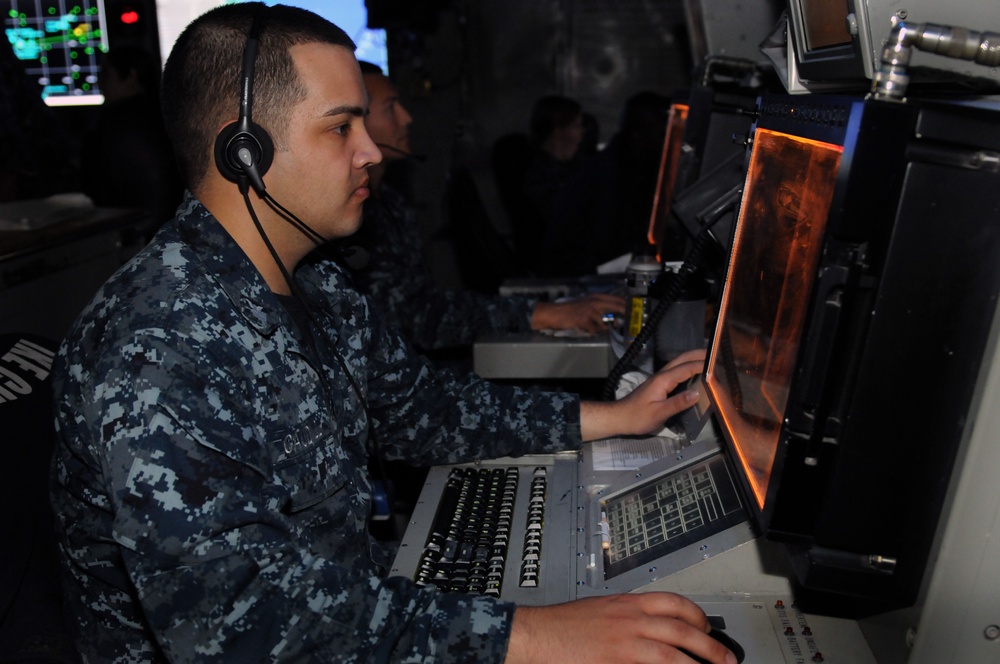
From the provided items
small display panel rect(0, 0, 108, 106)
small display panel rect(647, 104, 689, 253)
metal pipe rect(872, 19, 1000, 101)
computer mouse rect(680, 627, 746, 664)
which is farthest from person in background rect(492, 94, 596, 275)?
metal pipe rect(872, 19, 1000, 101)

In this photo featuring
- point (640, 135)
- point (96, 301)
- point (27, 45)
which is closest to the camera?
point (96, 301)

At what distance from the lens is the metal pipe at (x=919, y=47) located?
67cm

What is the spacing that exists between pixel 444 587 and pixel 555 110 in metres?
4.08

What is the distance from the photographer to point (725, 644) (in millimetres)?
892

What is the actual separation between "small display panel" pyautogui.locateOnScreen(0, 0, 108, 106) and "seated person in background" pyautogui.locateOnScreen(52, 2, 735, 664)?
200 inches

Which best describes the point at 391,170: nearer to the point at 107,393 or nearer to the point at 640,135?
the point at 640,135

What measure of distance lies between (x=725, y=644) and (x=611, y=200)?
258 centimetres

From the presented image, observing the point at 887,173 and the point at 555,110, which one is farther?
the point at 555,110

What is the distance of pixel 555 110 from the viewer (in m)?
4.79

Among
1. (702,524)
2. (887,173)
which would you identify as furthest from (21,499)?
(887,173)

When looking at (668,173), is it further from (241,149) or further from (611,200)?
(241,149)

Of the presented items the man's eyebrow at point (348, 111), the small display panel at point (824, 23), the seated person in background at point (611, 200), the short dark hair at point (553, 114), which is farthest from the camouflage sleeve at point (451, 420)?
the short dark hair at point (553, 114)

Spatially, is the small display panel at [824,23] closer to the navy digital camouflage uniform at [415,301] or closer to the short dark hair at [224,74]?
the short dark hair at [224,74]

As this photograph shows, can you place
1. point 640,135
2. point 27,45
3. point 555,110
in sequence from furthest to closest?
point 27,45
point 555,110
point 640,135
